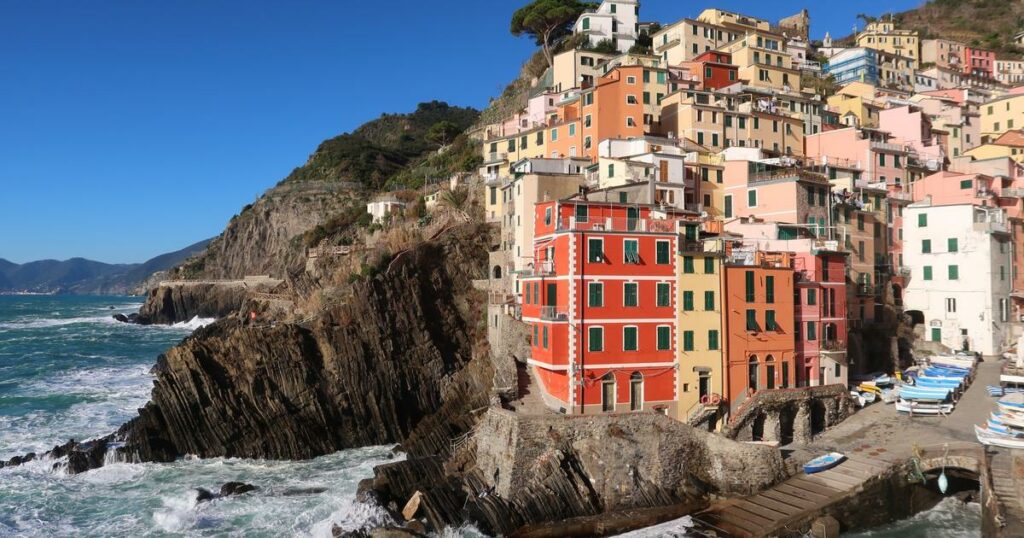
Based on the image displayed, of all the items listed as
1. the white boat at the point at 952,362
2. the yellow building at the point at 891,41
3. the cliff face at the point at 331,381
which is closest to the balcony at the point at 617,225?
the cliff face at the point at 331,381

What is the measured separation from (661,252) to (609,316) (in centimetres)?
393

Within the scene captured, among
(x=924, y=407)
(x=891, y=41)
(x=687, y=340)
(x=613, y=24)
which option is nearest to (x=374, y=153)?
(x=613, y=24)

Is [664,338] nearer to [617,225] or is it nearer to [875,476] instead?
[617,225]

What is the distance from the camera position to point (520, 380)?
34750 millimetres

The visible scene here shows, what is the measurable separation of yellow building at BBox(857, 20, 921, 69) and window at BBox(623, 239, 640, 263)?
8799 cm

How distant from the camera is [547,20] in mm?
86250

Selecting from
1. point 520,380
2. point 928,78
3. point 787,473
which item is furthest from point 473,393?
point 928,78

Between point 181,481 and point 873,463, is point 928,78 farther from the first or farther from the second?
point 181,481

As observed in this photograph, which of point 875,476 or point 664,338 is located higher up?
point 664,338

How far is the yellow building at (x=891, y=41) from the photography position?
332 ft

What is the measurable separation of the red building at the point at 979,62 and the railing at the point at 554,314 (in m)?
102

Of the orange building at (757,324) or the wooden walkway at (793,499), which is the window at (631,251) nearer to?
the orange building at (757,324)

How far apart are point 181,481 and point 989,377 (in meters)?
43.4

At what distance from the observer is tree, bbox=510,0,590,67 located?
Answer: 85.2 meters
